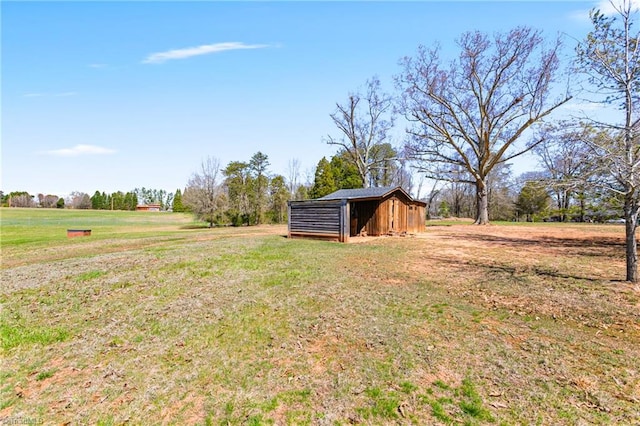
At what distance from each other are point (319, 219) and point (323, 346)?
11146 millimetres

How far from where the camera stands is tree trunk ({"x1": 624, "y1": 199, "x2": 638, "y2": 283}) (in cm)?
604

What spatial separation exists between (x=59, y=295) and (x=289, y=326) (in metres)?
5.29

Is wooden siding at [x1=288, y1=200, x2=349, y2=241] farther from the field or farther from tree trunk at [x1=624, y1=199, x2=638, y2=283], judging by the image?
tree trunk at [x1=624, y1=199, x2=638, y2=283]

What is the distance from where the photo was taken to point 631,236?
6113mm

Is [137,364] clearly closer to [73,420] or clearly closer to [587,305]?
[73,420]

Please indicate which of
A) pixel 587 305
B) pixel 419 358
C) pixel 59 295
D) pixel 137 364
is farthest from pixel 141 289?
pixel 587 305

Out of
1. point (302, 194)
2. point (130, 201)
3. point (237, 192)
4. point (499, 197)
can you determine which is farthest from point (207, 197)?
point (130, 201)

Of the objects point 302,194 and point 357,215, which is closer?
point 357,215

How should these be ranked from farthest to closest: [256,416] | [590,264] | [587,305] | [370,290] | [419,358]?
[590,264]
[370,290]
[587,305]
[419,358]
[256,416]

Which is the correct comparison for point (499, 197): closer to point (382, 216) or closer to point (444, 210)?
point (444, 210)

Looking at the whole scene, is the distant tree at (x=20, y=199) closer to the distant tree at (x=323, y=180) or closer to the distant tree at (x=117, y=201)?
the distant tree at (x=117, y=201)

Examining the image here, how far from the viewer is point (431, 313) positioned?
505 cm

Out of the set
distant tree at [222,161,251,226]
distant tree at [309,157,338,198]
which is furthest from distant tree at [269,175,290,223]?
distant tree at [309,157,338,198]

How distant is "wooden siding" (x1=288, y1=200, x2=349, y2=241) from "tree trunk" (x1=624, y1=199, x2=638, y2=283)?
946 centimetres
